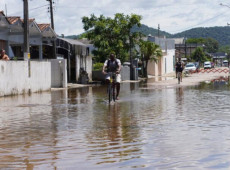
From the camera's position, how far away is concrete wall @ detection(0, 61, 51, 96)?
2411 centimetres

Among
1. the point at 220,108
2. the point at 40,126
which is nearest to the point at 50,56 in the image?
the point at 220,108

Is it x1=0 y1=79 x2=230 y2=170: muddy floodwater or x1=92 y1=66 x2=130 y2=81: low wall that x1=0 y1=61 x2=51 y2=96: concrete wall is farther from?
x1=92 y1=66 x2=130 y2=81: low wall

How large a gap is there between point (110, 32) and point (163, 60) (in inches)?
1256

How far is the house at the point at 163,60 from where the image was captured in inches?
2906

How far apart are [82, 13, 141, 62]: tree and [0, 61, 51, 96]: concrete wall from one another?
20.4 meters

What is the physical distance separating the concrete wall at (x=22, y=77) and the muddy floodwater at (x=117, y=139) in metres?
9.25

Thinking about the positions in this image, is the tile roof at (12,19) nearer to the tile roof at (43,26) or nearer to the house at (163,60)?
the tile roof at (43,26)

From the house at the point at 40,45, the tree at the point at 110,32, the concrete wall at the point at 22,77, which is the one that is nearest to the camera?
the concrete wall at the point at 22,77

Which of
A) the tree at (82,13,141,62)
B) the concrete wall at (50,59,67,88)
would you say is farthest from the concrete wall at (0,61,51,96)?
the tree at (82,13,141,62)

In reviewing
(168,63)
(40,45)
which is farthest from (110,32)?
(168,63)

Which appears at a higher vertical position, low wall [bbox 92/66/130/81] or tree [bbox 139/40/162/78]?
tree [bbox 139/40/162/78]

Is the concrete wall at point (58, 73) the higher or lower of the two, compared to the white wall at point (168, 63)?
lower

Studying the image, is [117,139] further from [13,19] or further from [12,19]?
[12,19]

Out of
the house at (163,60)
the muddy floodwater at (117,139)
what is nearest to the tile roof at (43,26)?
the muddy floodwater at (117,139)
